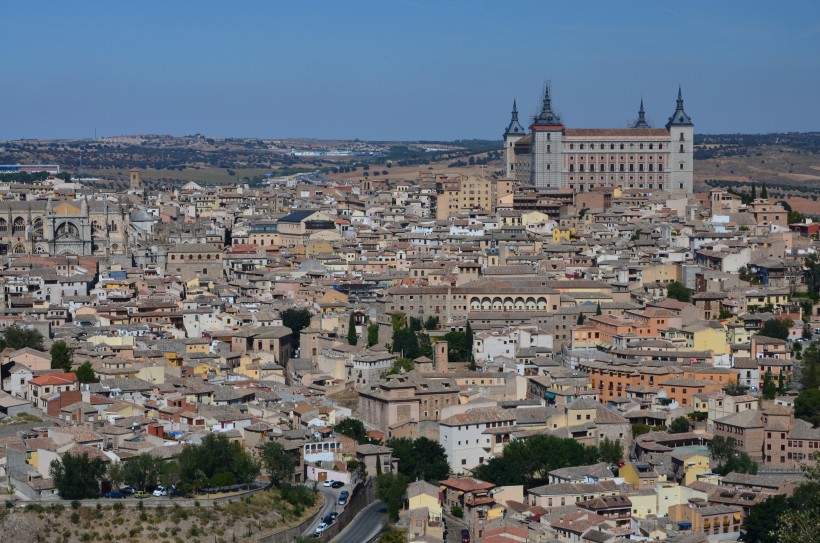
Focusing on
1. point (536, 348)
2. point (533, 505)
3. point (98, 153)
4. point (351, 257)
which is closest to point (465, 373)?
point (536, 348)

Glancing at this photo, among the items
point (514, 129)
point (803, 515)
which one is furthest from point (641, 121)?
point (803, 515)

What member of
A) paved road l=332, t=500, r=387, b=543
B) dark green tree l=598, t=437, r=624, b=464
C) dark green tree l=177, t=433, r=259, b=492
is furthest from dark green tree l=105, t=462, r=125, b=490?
dark green tree l=598, t=437, r=624, b=464

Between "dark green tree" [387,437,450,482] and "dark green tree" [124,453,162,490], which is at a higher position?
"dark green tree" [124,453,162,490]

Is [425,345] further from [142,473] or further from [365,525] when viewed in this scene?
[142,473]

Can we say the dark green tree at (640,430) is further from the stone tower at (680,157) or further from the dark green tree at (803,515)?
the stone tower at (680,157)

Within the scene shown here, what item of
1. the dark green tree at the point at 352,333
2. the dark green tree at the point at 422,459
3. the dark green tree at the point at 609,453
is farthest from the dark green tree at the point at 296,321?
the dark green tree at the point at 609,453

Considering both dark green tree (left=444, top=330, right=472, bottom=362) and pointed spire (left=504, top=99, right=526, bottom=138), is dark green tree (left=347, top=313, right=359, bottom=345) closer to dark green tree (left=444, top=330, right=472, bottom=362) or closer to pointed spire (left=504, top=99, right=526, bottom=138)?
dark green tree (left=444, top=330, right=472, bottom=362)

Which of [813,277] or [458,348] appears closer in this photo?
[458,348]
